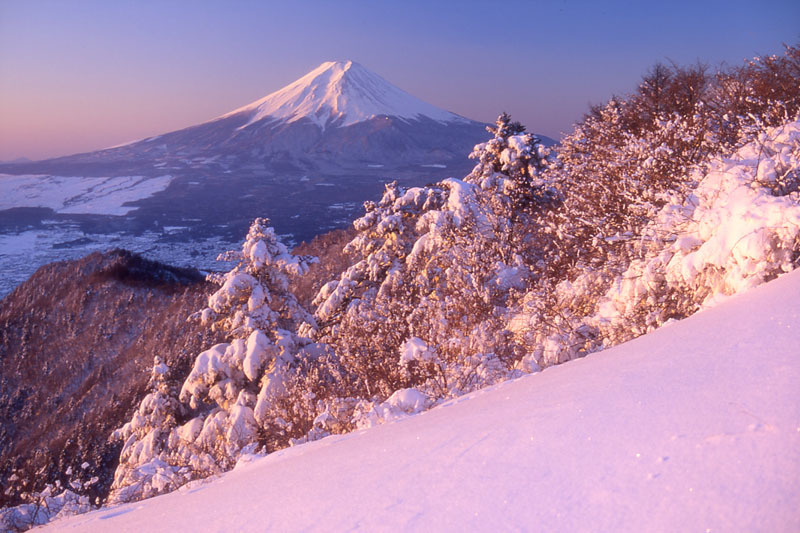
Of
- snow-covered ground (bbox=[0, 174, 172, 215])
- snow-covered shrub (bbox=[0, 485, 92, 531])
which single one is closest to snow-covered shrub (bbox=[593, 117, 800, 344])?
snow-covered shrub (bbox=[0, 485, 92, 531])

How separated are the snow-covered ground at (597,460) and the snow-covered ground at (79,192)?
136m

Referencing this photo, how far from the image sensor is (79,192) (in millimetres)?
149750

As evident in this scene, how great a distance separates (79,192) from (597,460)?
604 feet

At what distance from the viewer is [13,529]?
14.4 feet

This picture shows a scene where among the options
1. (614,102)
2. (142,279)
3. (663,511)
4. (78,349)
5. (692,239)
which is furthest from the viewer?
(142,279)

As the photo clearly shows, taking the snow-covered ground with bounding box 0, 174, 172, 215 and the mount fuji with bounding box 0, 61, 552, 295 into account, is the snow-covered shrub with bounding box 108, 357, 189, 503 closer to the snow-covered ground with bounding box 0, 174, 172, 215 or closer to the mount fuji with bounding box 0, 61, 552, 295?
the mount fuji with bounding box 0, 61, 552, 295

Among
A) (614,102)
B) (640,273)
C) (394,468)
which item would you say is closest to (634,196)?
(640,273)

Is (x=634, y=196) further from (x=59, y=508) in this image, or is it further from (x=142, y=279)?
(x=142, y=279)

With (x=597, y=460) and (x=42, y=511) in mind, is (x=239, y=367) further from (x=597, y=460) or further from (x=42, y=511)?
(x=597, y=460)

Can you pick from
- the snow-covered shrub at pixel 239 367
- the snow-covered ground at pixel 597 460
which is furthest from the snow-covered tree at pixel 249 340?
the snow-covered ground at pixel 597 460

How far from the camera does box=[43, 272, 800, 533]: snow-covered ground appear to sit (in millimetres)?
1438

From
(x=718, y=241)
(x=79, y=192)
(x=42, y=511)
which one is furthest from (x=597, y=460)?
(x=79, y=192)

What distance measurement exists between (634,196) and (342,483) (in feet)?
19.1

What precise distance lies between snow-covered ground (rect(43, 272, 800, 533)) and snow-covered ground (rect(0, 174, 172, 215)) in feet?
448
